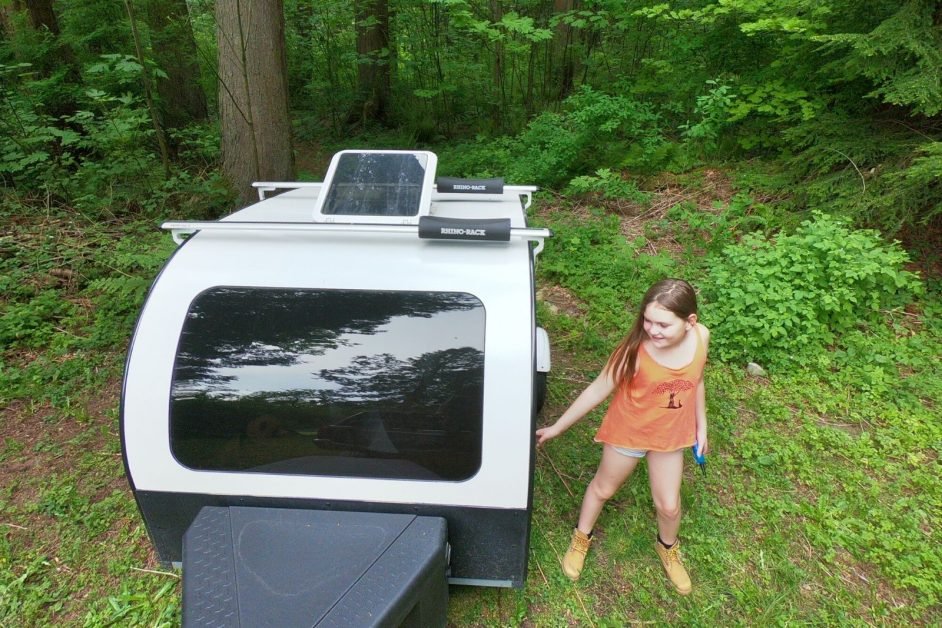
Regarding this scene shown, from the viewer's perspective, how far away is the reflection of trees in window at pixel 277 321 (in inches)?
74.9

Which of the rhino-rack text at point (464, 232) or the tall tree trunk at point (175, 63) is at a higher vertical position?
the tall tree trunk at point (175, 63)

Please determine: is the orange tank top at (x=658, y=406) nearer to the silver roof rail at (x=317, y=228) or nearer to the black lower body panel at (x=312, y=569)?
the silver roof rail at (x=317, y=228)

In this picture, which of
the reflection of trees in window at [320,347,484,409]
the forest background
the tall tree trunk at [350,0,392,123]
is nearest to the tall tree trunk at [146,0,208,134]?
the forest background

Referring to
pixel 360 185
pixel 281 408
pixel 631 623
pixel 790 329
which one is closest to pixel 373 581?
pixel 281 408

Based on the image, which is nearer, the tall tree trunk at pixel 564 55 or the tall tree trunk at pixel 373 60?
the tall tree trunk at pixel 564 55

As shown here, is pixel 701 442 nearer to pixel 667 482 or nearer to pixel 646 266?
pixel 667 482

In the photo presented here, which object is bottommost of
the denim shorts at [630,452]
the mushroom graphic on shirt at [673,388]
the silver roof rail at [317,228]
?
the denim shorts at [630,452]

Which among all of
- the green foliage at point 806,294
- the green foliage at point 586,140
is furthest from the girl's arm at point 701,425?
the green foliage at point 586,140

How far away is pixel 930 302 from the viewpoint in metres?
4.26

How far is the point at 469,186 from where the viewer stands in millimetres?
3395

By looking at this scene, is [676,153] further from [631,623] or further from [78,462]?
[78,462]

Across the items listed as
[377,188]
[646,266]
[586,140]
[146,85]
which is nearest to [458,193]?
[377,188]

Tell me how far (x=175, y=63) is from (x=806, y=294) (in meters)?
9.07

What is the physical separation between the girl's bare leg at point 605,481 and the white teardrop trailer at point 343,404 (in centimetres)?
60
